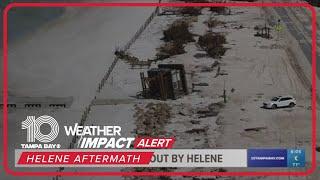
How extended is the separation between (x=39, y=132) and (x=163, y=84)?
11488 millimetres

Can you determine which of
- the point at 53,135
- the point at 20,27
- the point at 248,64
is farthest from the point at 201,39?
the point at 53,135

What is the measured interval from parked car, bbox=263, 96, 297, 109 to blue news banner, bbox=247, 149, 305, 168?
847 centimetres

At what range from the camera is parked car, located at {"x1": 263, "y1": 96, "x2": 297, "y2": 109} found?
35.5 meters

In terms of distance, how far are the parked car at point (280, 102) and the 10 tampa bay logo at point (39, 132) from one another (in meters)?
13.4

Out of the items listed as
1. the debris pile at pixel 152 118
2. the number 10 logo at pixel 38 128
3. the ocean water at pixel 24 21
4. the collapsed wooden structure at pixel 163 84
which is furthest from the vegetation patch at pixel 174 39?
the number 10 logo at pixel 38 128

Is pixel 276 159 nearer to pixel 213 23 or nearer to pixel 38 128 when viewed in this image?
pixel 38 128

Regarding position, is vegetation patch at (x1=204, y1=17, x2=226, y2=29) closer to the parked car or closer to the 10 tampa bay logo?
the parked car

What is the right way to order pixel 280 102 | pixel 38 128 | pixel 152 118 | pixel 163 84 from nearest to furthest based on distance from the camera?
1. pixel 38 128
2. pixel 152 118
3. pixel 280 102
4. pixel 163 84

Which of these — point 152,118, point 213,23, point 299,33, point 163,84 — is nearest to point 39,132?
point 152,118

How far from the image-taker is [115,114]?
33.8 meters

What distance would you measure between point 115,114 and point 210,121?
5720 millimetres

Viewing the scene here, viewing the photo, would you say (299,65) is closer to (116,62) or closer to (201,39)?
(201,39)

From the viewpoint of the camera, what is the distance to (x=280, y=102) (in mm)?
35500

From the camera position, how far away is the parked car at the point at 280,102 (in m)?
35.5
